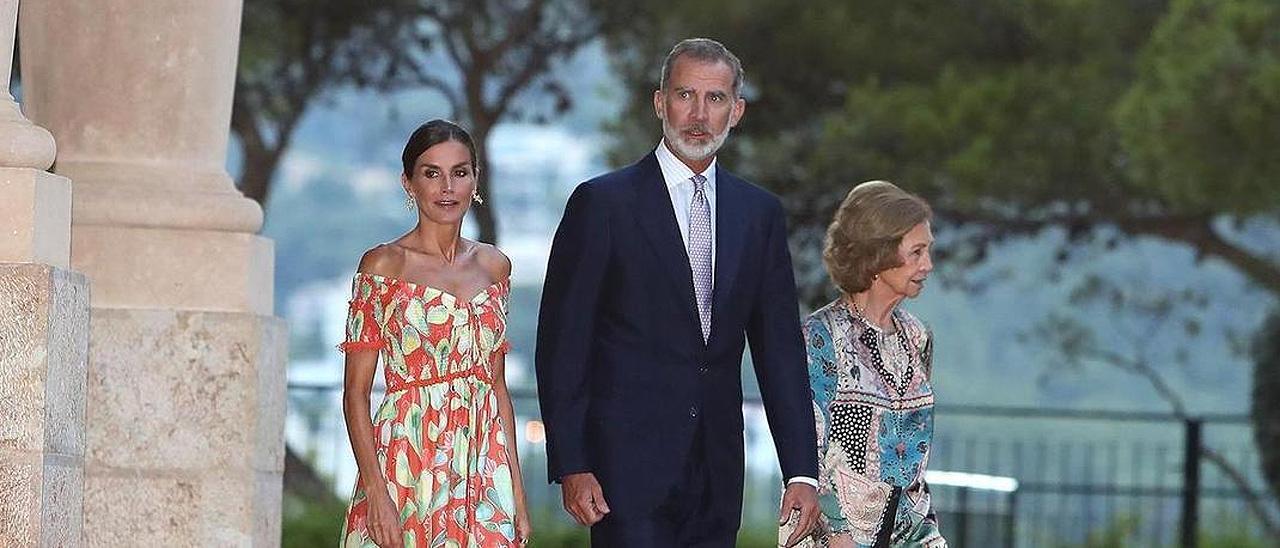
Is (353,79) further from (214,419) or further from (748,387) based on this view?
(214,419)

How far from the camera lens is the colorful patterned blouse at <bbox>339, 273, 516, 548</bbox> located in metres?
5.13

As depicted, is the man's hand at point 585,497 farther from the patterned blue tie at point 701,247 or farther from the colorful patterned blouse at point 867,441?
the colorful patterned blouse at point 867,441

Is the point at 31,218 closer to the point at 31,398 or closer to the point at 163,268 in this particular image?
the point at 31,398

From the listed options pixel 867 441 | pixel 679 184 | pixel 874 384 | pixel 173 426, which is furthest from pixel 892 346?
pixel 173 426

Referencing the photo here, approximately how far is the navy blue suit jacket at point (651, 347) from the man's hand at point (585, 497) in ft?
0.09

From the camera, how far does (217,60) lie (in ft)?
20.8

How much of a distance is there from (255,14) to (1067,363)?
25.6 feet

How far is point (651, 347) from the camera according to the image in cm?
518

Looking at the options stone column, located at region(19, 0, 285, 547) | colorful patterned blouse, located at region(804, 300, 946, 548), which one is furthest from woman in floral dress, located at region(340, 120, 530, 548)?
stone column, located at region(19, 0, 285, 547)

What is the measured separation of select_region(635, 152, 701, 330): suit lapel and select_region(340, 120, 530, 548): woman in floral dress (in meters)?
0.35

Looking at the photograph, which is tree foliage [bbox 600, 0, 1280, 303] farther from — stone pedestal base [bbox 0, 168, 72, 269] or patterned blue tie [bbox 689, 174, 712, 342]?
stone pedestal base [bbox 0, 168, 72, 269]

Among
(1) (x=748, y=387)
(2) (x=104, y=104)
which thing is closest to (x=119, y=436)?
(2) (x=104, y=104)

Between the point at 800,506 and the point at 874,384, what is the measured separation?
0.44 m

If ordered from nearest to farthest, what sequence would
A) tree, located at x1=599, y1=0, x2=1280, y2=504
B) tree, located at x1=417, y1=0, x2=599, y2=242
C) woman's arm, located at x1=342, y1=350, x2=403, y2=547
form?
woman's arm, located at x1=342, y1=350, x2=403, y2=547
tree, located at x1=599, y1=0, x2=1280, y2=504
tree, located at x1=417, y1=0, x2=599, y2=242
